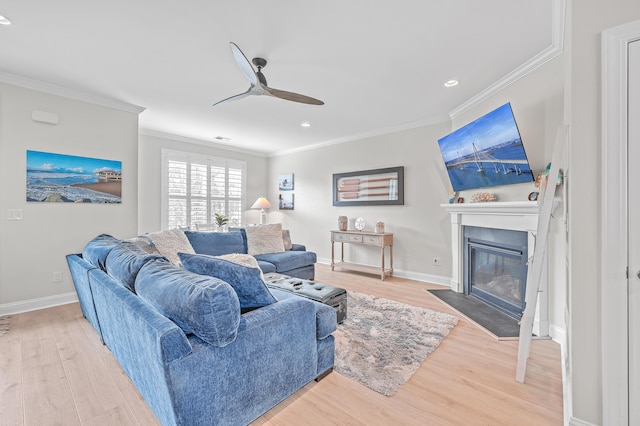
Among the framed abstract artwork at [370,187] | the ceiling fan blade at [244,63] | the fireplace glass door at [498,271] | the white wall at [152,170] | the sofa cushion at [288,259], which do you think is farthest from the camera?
the white wall at [152,170]

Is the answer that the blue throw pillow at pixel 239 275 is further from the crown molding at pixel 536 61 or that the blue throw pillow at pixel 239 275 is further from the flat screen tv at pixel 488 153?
the flat screen tv at pixel 488 153

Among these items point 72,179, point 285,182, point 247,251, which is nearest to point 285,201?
point 285,182

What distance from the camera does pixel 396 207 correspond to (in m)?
4.80

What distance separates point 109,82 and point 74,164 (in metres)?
1.17

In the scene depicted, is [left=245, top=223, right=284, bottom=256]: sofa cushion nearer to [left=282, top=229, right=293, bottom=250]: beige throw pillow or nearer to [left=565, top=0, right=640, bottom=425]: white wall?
[left=282, top=229, right=293, bottom=250]: beige throw pillow

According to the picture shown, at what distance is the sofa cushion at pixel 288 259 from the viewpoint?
12.8 feet

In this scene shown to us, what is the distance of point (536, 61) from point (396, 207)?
2681mm

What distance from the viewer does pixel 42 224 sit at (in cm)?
327

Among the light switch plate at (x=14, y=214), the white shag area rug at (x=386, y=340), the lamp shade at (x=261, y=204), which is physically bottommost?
the white shag area rug at (x=386, y=340)

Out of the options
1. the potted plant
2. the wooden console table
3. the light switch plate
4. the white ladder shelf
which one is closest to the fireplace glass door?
the white ladder shelf

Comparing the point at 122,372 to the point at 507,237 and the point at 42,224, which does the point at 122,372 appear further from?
the point at 507,237

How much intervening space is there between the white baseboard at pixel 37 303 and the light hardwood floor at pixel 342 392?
34.7 inches

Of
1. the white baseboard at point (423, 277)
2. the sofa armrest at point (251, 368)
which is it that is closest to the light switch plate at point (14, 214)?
the sofa armrest at point (251, 368)

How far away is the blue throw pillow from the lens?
1527 millimetres
